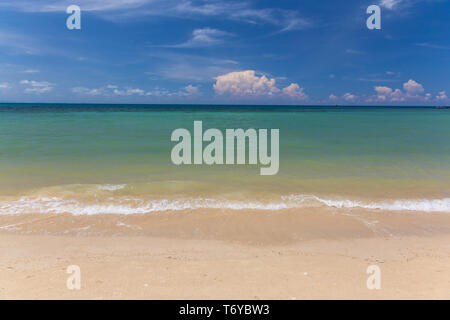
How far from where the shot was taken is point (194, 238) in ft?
19.1

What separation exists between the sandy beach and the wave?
44 centimetres

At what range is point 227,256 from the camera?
5.07 metres

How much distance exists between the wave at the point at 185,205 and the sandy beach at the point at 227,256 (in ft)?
1.44

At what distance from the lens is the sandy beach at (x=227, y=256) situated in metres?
3.95

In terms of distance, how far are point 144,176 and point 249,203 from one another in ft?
14.8

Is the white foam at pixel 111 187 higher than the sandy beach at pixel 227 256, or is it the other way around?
the white foam at pixel 111 187
